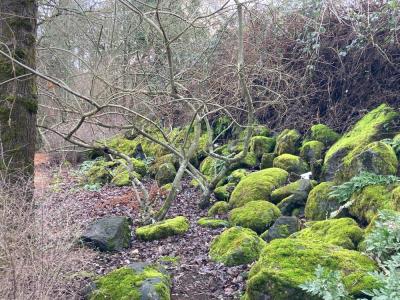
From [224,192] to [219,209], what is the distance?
736 millimetres

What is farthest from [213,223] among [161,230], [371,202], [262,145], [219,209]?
[262,145]

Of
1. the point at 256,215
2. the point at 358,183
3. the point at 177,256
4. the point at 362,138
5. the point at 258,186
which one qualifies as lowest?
the point at 177,256

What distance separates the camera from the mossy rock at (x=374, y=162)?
20.9 feet

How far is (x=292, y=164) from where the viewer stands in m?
8.94

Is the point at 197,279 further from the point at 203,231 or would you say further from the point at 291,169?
the point at 291,169

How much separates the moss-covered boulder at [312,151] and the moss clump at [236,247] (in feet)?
9.29

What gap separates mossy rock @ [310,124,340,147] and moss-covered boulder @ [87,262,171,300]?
200 inches

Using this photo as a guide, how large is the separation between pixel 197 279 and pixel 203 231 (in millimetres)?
1871

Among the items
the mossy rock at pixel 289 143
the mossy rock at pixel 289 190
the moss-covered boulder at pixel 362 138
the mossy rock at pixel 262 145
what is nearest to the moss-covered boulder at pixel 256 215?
the mossy rock at pixel 289 190

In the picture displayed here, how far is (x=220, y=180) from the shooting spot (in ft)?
32.1

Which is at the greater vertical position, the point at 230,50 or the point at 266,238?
the point at 230,50

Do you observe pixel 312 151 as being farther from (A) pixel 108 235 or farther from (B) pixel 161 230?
(A) pixel 108 235

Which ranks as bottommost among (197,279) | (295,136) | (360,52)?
(197,279)

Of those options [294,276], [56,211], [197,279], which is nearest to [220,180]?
[197,279]
